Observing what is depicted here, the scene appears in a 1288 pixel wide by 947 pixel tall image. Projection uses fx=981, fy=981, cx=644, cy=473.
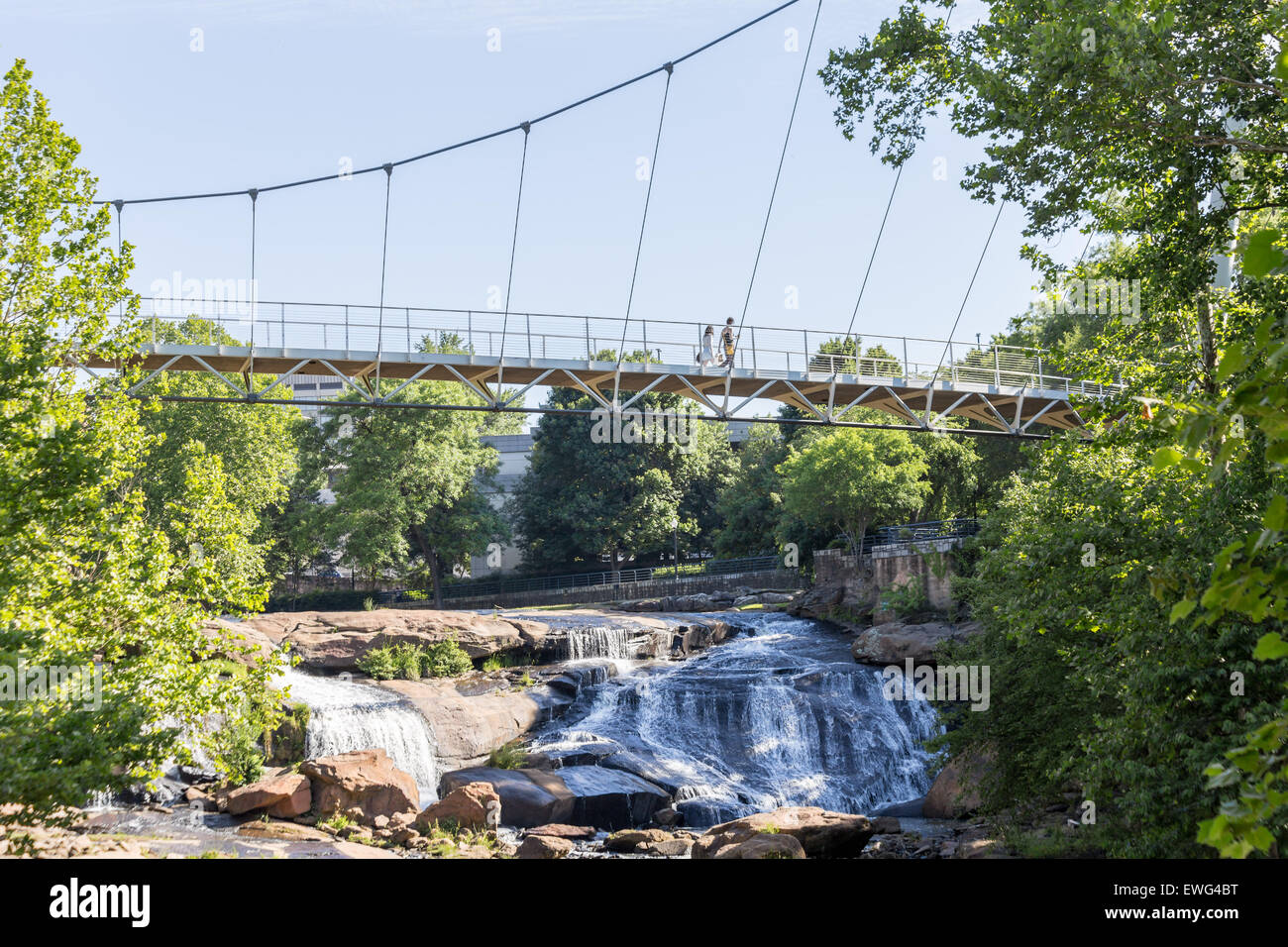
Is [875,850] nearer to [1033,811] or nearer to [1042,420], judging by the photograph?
[1033,811]

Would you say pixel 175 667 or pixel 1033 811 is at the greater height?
pixel 175 667

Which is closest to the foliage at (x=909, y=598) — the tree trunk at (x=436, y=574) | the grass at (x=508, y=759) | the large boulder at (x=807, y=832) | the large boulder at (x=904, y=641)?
the large boulder at (x=904, y=641)

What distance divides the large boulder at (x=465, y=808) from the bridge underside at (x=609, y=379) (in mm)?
10767

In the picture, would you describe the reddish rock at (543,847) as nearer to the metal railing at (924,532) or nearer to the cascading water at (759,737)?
the cascading water at (759,737)

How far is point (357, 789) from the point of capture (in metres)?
18.8

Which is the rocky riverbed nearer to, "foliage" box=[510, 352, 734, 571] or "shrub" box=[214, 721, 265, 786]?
"shrub" box=[214, 721, 265, 786]

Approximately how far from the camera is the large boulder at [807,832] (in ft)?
52.5

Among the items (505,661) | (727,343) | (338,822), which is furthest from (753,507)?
(338,822)

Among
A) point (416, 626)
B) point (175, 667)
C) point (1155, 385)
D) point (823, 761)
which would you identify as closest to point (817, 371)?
point (823, 761)

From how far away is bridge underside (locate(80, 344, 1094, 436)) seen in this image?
1049 inches

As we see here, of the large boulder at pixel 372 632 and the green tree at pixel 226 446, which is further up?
the green tree at pixel 226 446

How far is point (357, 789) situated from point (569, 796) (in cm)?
407
